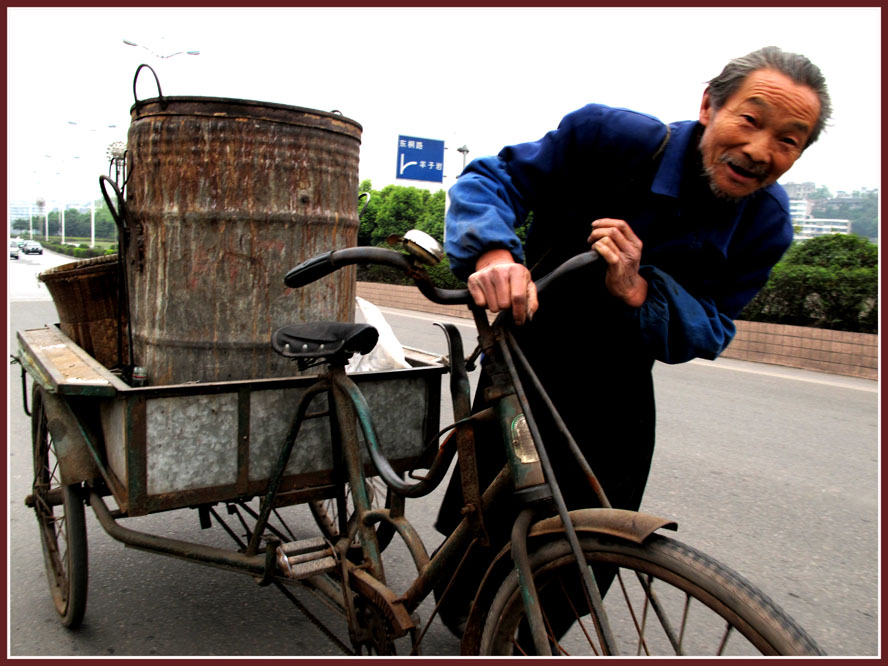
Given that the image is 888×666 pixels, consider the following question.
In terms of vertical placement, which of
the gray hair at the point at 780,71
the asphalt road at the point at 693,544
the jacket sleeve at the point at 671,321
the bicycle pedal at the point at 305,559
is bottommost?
the asphalt road at the point at 693,544

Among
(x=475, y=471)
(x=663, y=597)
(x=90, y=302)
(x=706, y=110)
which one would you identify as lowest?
(x=663, y=597)

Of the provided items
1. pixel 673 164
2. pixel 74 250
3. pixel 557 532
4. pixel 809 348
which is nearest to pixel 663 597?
pixel 557 532

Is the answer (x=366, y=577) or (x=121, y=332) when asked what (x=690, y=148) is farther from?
(x=121, y=332)

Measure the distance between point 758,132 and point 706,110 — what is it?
0.19 metres

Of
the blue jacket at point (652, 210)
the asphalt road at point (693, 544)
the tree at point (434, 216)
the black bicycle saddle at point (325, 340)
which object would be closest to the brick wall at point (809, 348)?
the asphalt road at point (693, 544)

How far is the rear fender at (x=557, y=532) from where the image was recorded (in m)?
1.50

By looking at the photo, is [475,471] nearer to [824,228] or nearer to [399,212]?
[824,228]

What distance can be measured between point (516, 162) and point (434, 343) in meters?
7.83

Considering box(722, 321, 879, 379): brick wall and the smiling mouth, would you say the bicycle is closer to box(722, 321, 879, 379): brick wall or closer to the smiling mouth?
the smiling mouth

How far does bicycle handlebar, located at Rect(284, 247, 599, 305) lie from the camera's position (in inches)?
65.1

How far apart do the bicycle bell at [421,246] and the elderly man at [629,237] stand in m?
0.08

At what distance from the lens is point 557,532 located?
1634 millimetres

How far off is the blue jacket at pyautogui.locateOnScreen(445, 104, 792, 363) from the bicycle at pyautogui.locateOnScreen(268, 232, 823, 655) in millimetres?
231

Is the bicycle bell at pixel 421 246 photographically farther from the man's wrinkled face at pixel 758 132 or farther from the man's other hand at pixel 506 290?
the man's wrinkled face at pixel 758 132
